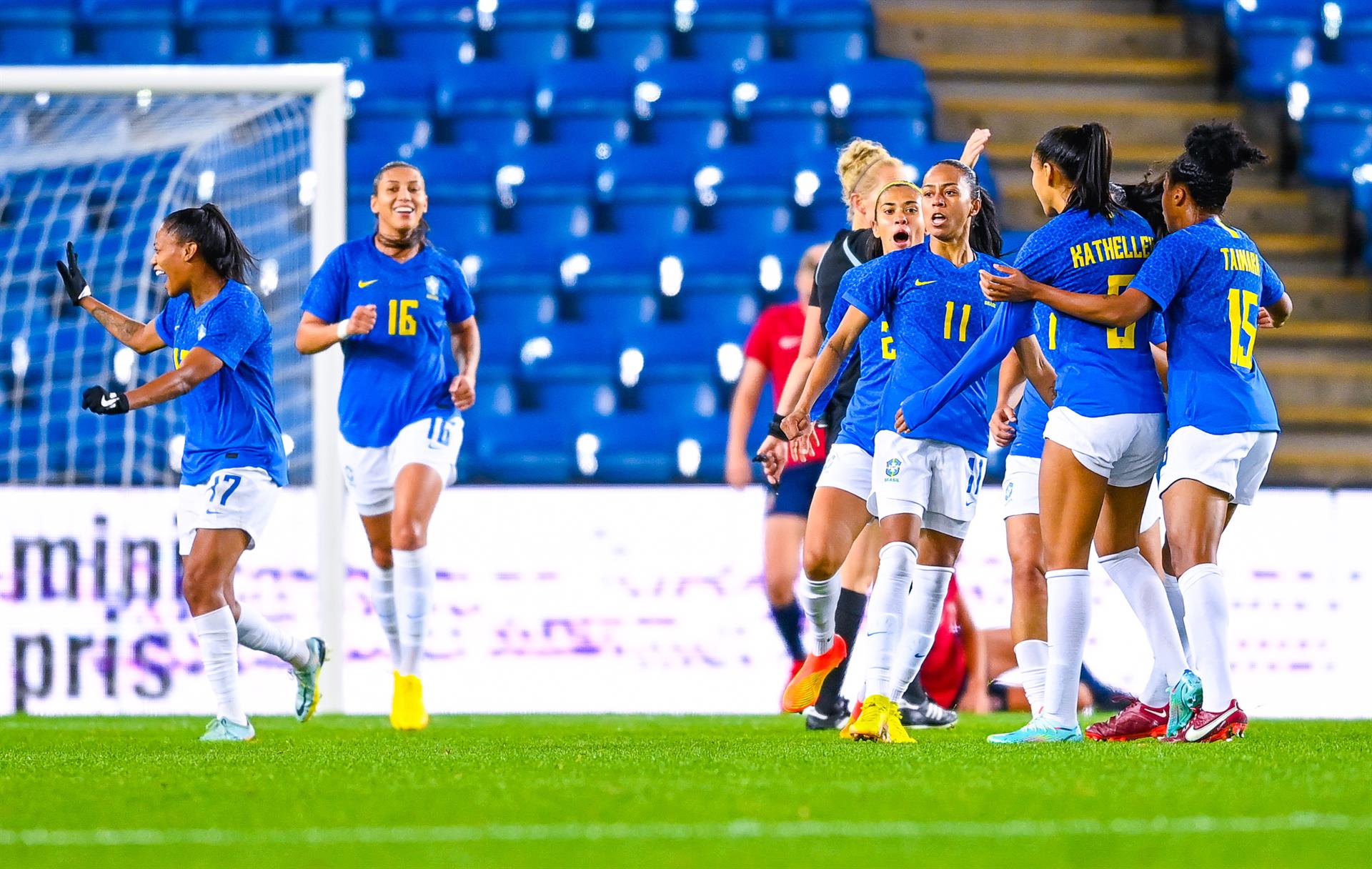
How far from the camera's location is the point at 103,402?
5.15 metres

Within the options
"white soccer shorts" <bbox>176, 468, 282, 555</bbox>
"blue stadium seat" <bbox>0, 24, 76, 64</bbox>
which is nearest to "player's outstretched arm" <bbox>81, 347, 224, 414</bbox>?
"white soccer shorts" <bbox>176, 468, 282, 555</bbox>

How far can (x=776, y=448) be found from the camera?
5598 millimetres

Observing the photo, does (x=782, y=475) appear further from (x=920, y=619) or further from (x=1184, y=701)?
(x=1184, y=701)

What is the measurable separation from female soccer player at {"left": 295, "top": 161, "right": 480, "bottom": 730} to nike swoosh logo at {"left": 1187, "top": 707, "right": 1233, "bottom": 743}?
277 centimetres

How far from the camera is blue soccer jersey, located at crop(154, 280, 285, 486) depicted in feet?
18.0

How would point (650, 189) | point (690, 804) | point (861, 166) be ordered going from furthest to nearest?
1. point (650, 189)
2. point (861, 166)
3. point (690, 804)

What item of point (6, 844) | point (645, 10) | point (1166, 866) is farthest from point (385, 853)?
point (645, 10)

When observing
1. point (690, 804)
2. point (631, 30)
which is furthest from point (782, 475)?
point (631, 30)

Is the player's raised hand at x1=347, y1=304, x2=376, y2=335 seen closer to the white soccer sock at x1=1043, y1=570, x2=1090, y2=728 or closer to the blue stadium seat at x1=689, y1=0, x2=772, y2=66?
the white soccer sock at x1=1043, y1=570, x2=1090, y2=728

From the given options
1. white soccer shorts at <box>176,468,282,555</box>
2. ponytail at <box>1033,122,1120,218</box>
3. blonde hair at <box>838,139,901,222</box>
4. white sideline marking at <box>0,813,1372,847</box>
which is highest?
blonde hair at <box>838,139,901,222</box>

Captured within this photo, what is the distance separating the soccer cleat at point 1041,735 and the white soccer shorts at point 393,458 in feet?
7.81

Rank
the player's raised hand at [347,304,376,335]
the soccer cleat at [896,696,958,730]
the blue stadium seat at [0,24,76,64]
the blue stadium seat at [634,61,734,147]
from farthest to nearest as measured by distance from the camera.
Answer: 1. the blue stadium seat at [634,61,734,147]
2. the blue stadium seat at [0,24,76,64]
3. the soccer cleat at [896,696,958,730]
4. the player's raised hand at [347,304,376,335]

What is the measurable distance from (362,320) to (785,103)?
5.62 m

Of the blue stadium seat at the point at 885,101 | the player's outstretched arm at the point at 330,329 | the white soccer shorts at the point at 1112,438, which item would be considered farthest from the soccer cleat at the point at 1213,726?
the blue stadium seat at the point at 885,101
